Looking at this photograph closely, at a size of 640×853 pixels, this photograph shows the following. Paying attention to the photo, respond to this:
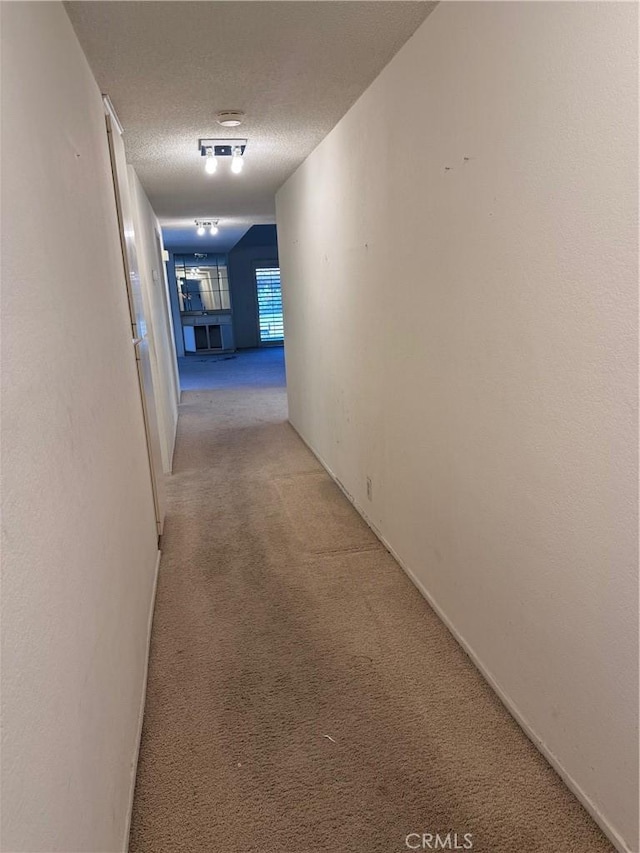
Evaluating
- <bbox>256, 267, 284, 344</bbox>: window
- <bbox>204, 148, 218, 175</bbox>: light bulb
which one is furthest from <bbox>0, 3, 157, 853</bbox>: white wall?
<bbox>256, 267, 284, 344</bbox>: window

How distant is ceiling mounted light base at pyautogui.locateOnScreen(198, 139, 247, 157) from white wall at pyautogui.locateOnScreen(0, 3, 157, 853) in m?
1.36

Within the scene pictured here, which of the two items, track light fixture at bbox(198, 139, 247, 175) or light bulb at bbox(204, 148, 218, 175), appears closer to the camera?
track light fixture at bbox(198, 139, 247, 175)

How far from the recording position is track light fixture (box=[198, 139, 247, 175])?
10.5 feet

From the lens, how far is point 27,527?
87cm

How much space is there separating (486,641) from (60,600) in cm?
141

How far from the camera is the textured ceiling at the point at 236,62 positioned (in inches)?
69.1

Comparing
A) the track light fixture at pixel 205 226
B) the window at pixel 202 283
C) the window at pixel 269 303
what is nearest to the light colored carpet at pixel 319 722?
the track light fixture at pixel 205 226

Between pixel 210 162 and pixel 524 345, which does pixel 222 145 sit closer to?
pixel 210 162

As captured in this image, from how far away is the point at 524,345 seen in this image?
4.91 feet

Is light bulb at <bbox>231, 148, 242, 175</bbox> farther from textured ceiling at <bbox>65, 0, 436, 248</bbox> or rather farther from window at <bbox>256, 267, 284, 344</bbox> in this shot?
window at <bbox>256, 267, 284, 344</bbox>

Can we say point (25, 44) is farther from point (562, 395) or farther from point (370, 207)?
point (370, 207)

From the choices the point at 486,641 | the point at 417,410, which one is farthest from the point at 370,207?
the point at 486,641

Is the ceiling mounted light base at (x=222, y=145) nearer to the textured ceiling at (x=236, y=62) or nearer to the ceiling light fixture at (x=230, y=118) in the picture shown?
the textured ceiling at (x=236, y=62)

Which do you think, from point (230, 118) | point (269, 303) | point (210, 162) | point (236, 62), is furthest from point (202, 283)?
point (236, 62)
